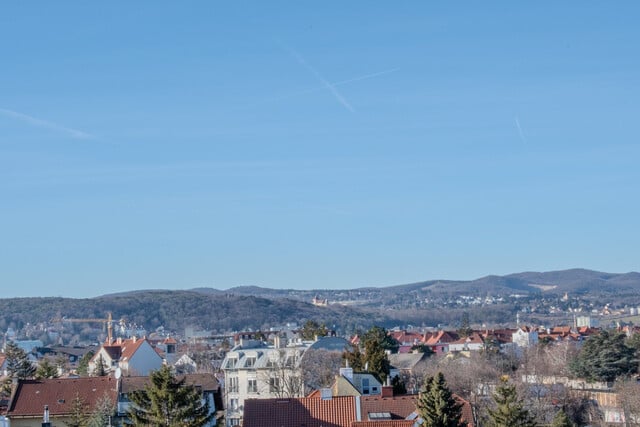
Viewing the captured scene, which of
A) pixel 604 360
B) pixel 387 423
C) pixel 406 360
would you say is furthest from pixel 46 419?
pixel 406 360

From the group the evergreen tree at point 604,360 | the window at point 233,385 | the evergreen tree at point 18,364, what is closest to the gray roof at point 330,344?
the window at point 233,385

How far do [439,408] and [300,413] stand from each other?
9.17m

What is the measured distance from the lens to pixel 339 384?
65.5m

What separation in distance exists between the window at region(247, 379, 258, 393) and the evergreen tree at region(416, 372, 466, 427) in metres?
41.8

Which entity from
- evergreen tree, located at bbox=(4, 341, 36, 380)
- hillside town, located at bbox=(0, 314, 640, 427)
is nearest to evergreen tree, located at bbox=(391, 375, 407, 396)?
hillside town, located at bbox=(0, 314, 640, 427)

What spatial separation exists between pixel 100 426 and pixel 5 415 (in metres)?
11.6

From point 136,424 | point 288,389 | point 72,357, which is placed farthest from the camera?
point 72,357

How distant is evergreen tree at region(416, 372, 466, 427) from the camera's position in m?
47.1

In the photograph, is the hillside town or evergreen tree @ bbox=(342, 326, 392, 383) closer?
the hillside town

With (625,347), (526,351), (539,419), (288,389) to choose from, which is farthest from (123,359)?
(539,419)

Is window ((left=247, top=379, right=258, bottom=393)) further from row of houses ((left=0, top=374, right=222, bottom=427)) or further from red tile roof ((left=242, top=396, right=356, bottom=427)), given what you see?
red tile roof ((left=242, top=396, right=356, bottom=427))

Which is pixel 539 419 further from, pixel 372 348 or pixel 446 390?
pixel 372 348

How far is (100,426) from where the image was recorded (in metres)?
48.1

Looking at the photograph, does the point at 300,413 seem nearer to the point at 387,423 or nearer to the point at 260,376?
the point at 387,423
